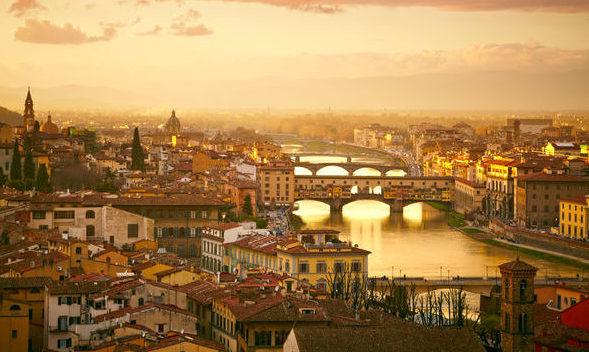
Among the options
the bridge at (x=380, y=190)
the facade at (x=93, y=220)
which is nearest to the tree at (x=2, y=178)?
the facade at (x=93, y=220)

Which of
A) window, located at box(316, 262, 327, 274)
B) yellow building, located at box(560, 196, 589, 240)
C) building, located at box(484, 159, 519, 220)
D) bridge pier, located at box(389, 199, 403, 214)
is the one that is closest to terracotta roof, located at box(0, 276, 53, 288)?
window, located at box(316, 262, 327, 274)

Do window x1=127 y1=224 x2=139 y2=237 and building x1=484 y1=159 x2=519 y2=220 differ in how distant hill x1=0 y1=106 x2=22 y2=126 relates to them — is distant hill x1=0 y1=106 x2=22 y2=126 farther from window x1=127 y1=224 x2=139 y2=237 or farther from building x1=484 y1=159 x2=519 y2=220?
window x1=127 y1=224 x2=139 y2=237

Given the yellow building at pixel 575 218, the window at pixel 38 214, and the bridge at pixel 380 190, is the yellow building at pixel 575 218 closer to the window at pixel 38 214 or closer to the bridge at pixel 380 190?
the bridge at pixel 380 190

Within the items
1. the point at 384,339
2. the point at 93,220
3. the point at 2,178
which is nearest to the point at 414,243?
the point at 2,178

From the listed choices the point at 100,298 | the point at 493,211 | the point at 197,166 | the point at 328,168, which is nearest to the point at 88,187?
the point at 197,166

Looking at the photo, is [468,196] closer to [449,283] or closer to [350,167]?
[350,167]
